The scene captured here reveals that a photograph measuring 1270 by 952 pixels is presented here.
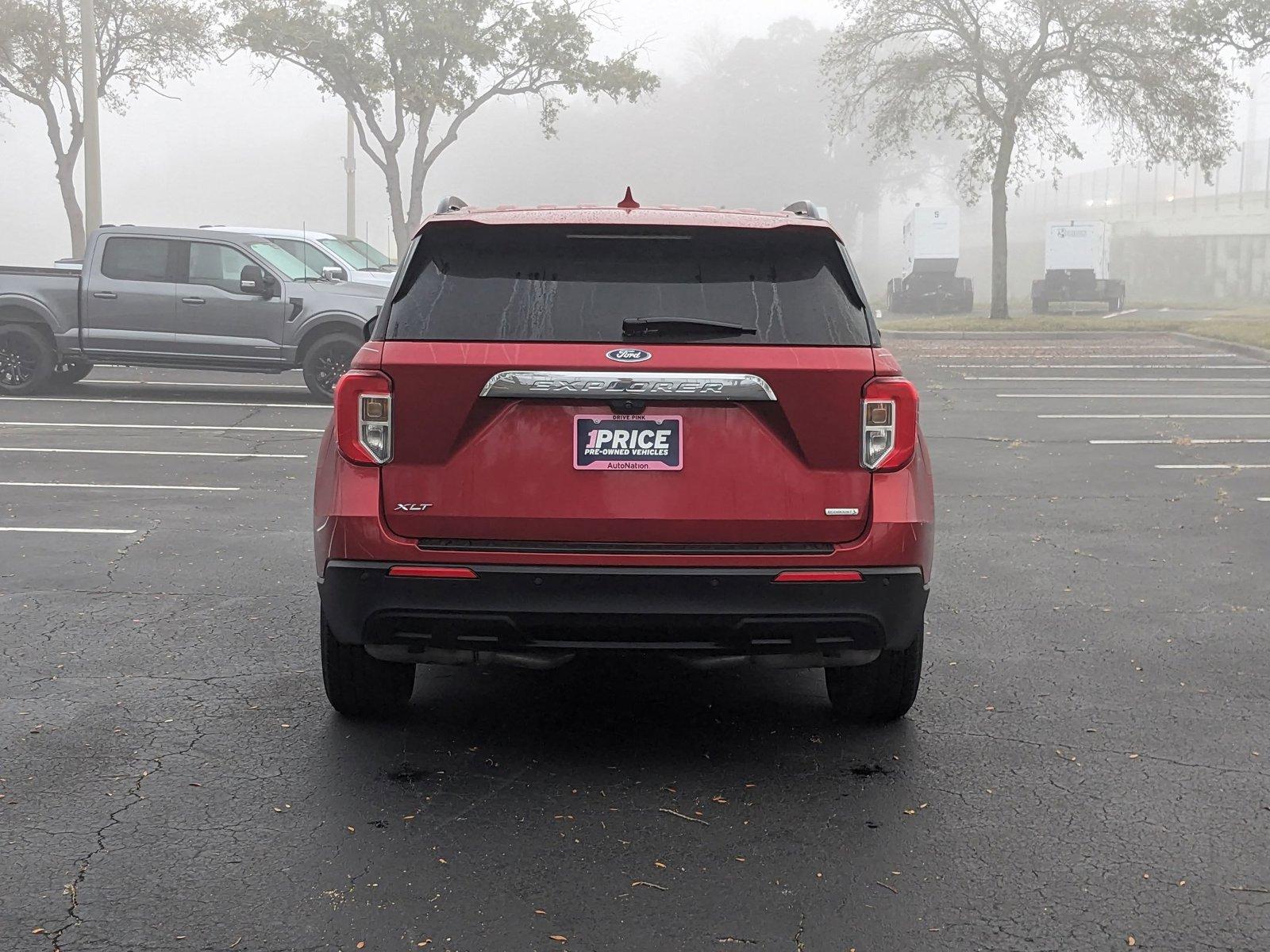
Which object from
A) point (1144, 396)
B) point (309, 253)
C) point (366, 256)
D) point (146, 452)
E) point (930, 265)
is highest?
point (930, 265)

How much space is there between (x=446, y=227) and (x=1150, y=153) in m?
34.6

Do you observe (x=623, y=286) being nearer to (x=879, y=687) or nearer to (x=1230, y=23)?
(x=879, y=687)

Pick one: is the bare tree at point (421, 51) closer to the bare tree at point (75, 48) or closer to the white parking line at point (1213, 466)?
the bare tree at point (75, 48)

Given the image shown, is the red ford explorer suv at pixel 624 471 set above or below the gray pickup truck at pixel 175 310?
below

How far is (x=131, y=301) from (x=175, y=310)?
0.53m

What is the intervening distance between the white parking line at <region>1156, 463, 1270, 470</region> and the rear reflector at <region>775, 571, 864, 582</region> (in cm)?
804

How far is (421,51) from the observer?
34.9 m

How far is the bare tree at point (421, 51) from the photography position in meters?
34.6

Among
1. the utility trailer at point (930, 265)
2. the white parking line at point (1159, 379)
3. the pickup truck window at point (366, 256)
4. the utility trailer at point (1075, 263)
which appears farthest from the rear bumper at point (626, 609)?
the utility trailer at point (930, 265)

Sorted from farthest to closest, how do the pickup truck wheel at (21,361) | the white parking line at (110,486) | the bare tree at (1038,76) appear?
the bare tree at (1038,76) → the pickup truck wheel at (21,361) → the white parking line at (110,486)

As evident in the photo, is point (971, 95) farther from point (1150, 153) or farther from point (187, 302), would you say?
point (187, 302)

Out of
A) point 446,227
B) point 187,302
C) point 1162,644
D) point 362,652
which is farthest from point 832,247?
point 187,302

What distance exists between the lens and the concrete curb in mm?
22720

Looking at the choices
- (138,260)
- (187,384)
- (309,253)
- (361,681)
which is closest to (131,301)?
(138,260)
